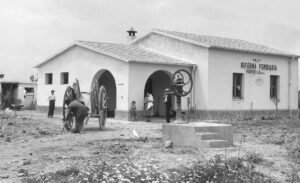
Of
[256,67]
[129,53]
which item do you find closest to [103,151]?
[129,53]

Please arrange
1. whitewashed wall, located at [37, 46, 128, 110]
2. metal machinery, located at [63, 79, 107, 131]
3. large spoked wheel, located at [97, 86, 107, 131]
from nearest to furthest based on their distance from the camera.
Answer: metal machinery, located at [63, 79, 107, 131] < large spoked wheel, located at [97, 86, 107, 131] < whitewashed wall, located at [37, 46, 128, 110]

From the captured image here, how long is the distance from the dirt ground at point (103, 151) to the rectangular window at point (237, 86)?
9.69m

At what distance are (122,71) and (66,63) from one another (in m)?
4.61

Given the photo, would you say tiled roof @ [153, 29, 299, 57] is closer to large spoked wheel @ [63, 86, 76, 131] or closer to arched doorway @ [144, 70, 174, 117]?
arched doorway @ [144, 70, 174, 117]

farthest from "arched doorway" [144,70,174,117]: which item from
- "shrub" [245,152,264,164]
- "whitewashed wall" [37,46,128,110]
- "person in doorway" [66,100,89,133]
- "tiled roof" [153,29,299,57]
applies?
"shrub" [245,152,264,164]

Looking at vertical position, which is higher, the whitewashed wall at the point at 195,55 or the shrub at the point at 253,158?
the whitewashed wall at the point at 195,55

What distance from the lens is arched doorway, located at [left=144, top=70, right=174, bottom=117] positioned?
25484 mm

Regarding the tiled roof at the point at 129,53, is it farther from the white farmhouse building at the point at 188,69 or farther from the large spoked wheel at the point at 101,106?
the large spoked wheel at the point at 101,106

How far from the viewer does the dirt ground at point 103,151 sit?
8656 mm

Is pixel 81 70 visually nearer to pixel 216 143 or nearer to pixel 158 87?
pixel 158 87

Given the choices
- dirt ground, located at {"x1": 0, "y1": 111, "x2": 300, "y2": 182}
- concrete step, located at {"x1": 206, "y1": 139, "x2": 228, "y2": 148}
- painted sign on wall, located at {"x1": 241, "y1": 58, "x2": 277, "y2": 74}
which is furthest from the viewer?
painted sign on wall, located at {"x1": 241, "y1": 58, "x2": 277, "y2": 74}

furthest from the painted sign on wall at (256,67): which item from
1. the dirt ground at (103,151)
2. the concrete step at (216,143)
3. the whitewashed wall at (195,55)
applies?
the concrete step at (216,143)

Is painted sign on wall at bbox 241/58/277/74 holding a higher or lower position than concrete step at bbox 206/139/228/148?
higher

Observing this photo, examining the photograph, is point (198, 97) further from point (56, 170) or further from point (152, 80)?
point (56, 170)
